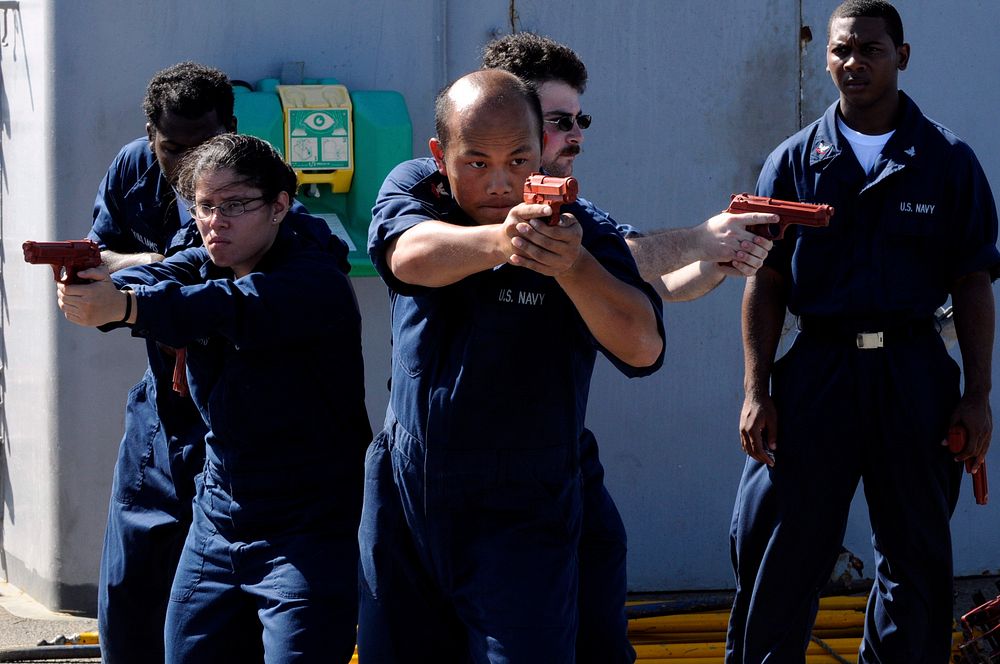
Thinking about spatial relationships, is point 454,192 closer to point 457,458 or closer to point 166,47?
point 457,458

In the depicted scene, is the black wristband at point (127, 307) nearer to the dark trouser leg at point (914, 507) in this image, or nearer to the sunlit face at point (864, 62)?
the dark trouser leg at point (914, 507)

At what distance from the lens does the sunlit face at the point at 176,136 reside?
3.97m

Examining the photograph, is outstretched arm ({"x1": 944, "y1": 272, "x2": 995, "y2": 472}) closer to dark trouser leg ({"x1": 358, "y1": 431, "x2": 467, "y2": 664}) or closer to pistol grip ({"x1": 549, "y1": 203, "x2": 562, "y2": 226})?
dark trouser leg ({"x1": 358, "y1": 431, "x2": 467, "y2": 664})

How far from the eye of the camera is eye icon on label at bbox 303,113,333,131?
4.98 meters

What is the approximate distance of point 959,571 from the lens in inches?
229

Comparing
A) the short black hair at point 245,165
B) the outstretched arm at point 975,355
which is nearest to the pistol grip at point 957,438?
the outstretched arm at point 975,355

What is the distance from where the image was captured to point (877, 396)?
13.5ft

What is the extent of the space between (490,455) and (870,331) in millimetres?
1803

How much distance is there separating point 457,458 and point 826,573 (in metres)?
1.88

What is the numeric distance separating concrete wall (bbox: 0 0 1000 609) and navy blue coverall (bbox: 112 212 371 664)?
2060mm

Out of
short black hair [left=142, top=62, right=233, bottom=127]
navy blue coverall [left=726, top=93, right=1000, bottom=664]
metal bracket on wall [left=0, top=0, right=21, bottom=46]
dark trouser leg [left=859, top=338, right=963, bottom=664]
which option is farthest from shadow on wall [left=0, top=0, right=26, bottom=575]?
dark trouser leg [left=859, top=338, right=963, bottom=664]

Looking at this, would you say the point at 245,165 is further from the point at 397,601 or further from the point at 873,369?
the point at 873,369

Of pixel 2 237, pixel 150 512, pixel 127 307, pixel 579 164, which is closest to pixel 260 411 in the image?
pixel 127 307

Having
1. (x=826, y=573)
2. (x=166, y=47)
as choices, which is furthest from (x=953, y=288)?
(x=166, y=47)
